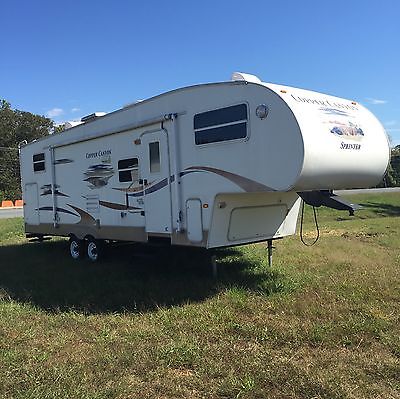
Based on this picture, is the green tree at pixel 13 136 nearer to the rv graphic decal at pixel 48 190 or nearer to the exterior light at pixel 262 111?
the rv graphic decal at pixel 48 190

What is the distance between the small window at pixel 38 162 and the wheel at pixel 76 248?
2.13m

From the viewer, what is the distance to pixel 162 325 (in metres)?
5.95

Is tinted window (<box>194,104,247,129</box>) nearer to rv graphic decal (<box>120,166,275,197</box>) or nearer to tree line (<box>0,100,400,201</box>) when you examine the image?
rv graphic decal (<box>120,166,275,197</box>)

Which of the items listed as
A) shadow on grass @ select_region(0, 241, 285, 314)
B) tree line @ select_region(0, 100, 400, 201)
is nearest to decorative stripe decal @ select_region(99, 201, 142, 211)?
shadow on grass @ select_region(0, 241, 285, 314)

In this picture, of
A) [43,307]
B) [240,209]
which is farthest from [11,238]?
[240,209]

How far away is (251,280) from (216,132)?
255cm

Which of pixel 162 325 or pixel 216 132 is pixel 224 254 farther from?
pixel 162 325

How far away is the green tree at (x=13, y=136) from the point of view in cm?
5155

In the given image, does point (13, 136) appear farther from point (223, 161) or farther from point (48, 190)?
point (223, 161)

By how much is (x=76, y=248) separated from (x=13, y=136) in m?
46.2

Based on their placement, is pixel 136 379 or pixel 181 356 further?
pixel 181 356

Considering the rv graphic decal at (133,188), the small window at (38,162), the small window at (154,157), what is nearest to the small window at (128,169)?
the rv graphic decal at (133,188)

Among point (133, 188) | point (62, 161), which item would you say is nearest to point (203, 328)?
point (133, 188)

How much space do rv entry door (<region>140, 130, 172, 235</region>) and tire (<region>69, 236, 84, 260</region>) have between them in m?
3.10
